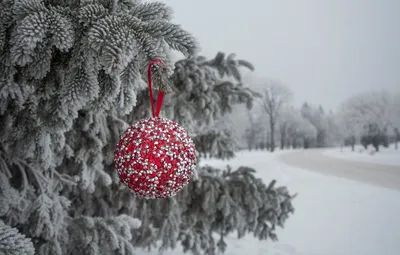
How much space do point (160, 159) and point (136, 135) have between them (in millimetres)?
139

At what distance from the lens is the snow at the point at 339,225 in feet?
14.1

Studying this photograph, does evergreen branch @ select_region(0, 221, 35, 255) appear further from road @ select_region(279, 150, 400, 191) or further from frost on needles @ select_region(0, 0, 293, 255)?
road @ select_region(279, 150, 400, 191)

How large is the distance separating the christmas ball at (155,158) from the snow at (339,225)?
416 centimetres

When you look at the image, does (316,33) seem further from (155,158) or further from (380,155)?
(155,158)

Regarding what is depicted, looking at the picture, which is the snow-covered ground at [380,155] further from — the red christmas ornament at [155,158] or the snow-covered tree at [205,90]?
the red christmas ornament at [155,158]

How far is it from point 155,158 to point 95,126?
1361mm

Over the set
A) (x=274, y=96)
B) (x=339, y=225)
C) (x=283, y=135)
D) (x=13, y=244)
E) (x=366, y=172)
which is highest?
(x=274, y=96)

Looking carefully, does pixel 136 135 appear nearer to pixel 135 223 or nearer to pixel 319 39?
pixel 135 223

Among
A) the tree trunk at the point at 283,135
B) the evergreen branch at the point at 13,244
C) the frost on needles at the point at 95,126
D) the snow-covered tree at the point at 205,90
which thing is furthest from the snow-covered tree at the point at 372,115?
the tree trunk at the point at 283,135

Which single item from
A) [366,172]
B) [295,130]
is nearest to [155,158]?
[366,172]

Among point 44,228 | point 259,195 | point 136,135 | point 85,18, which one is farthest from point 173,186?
point 259,195

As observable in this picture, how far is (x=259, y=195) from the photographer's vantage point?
11.0 ft

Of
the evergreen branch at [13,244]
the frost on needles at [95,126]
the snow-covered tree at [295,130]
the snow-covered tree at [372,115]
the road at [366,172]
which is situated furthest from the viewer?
the snow-covered tree at [295,130]

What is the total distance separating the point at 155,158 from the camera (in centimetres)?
104
